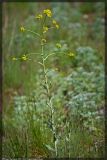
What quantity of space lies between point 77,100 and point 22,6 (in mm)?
4220

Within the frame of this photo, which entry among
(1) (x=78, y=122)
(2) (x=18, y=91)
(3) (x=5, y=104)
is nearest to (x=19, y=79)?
(2) (x=18, y=91)

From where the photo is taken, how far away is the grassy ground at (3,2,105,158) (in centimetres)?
380

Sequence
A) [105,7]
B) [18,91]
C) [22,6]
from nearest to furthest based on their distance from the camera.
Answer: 1. [18,91]
2. [105,7]
3. [22,6]

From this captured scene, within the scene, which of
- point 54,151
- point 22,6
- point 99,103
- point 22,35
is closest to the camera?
point 54,151

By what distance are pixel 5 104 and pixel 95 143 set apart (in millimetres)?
1814

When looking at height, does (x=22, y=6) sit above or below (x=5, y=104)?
above

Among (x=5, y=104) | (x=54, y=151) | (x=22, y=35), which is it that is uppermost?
(x=22, y=35)

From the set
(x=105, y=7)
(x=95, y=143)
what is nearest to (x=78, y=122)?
(x=95, y=143)

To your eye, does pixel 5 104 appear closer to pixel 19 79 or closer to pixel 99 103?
pixel 19 79

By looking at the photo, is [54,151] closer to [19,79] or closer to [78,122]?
[78,122]

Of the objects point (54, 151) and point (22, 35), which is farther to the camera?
point (22, 35)

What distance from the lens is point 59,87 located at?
5320mm

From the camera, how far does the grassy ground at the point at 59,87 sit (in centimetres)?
380

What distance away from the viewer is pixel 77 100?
440cm
